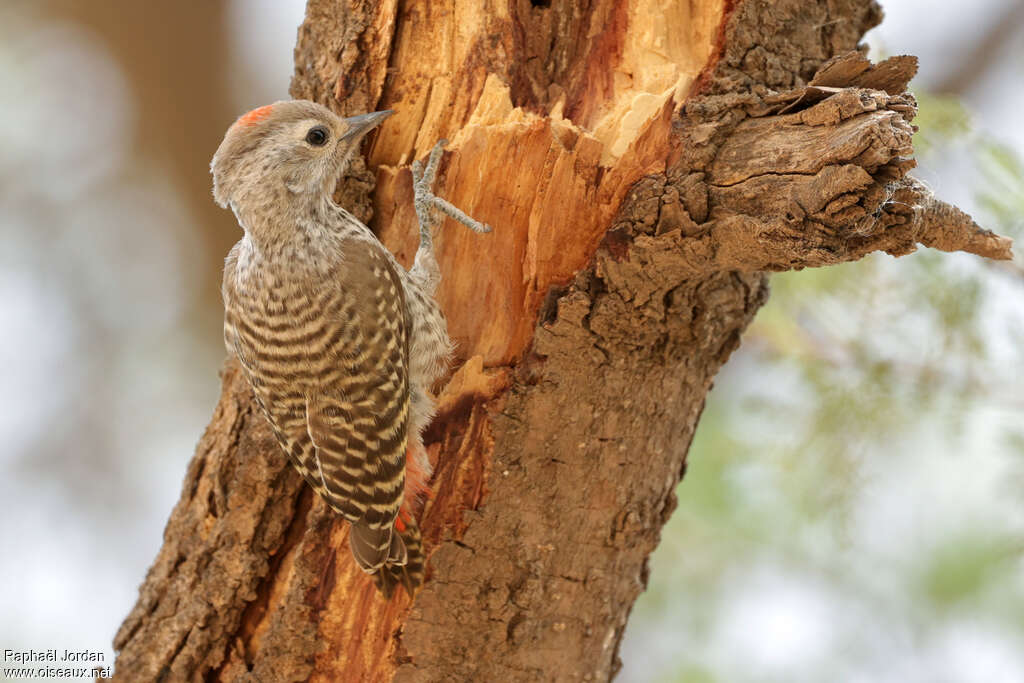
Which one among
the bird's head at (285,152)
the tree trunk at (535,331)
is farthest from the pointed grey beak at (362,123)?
the tree trunk at (535,331)

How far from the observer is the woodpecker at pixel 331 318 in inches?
109

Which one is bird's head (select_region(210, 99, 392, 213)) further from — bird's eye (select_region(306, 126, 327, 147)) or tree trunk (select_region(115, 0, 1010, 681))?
tree trunk (select_region(115, 0, 1010, 681))

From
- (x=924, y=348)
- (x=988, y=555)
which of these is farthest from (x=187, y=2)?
(x=988, y=555)

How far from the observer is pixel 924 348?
372 centimetres

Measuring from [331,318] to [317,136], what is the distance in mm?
530

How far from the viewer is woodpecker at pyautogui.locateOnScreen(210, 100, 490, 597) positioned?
2.77 m

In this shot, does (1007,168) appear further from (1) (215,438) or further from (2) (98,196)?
(2) (98,196)

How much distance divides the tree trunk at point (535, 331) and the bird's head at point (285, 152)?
0.45 ft

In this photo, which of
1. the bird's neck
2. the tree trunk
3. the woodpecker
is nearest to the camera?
the tree trunk

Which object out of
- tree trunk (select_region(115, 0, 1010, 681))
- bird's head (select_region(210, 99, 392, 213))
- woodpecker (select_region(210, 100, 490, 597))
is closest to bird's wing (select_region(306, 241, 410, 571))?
woodpecker (select_region(210, 100, 490, 597))

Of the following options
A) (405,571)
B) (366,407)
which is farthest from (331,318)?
(405,571)

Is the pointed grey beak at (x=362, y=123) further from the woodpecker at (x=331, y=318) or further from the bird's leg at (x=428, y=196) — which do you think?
the bird's leg at (x=428, y=196)

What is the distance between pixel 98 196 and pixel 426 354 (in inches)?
122

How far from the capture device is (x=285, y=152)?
293cm
